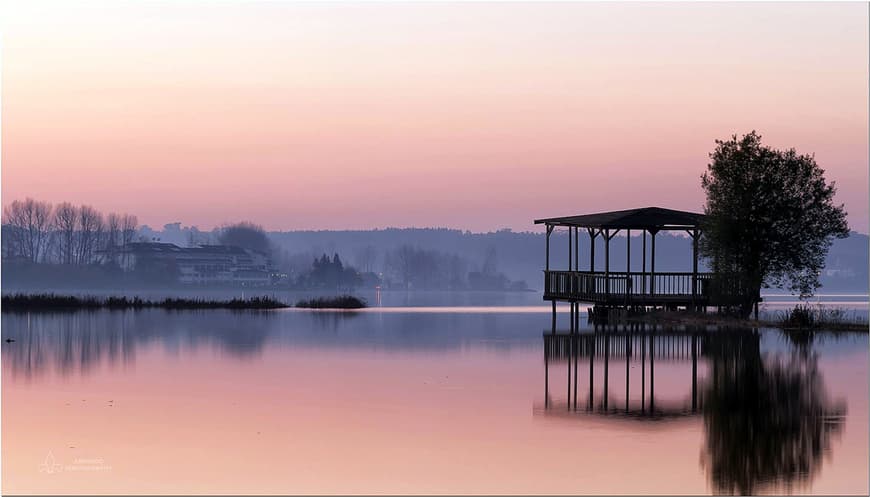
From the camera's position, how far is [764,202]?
151ft

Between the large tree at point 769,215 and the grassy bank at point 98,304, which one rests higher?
the large tree at point 769,215

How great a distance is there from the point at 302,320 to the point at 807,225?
2332 cm

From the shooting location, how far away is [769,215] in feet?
151

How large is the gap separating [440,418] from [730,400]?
5616 millimetres

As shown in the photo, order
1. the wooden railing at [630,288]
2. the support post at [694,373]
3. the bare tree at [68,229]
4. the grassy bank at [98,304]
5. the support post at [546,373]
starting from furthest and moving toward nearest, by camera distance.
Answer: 1. the bare tree at [68,229]
2. the grassy bank at [98,304]
3. the wooden railing at [630,288]
4. the support post at [546,373]
5. the support post at [694,373]

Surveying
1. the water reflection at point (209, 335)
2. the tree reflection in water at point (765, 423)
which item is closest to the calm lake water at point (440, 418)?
the tree reflection in water at point (765, 423)

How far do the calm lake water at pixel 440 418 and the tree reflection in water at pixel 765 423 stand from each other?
0.05 meters

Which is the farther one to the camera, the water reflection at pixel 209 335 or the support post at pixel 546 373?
the water reflection at pixel 209 335

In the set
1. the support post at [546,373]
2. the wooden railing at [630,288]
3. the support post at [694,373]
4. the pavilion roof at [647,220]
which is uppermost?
the pavilion roof at [647,220]

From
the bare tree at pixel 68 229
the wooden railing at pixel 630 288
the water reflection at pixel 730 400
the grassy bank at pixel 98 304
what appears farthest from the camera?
the bare tree at pixel 68 229

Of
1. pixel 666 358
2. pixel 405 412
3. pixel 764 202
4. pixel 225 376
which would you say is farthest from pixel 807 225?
pixel 405 412

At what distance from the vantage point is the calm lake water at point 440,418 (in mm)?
14148

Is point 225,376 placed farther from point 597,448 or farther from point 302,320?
point 302,320

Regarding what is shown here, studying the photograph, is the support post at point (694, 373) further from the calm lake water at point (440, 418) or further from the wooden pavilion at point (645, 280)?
the wooden pavilion at point (645, 280)
